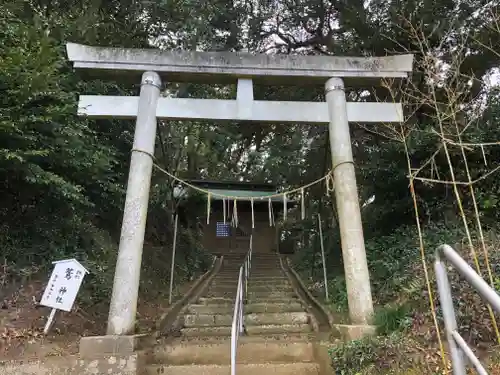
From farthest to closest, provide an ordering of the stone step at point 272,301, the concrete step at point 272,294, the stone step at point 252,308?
the concrete step at point 272,294
the stone step at point 272,301
the stone step at point 252,308

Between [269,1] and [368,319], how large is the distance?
8.80m

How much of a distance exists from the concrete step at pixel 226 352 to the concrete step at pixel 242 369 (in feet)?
0.80

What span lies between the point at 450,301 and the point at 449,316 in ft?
0.24

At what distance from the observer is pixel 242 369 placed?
4.85 metres

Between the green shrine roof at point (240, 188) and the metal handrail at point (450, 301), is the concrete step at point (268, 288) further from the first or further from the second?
the metal handrail at point (450, 301)

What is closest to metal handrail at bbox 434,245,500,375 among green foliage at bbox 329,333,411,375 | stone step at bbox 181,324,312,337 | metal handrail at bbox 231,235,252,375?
green foliage at bbox 329,333,411,375

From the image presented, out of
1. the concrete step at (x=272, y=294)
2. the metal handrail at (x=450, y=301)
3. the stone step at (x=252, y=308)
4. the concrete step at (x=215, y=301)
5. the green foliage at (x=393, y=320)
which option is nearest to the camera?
the metal handrail at (x=450, y=301)

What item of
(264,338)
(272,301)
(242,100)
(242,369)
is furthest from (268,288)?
(242,100)

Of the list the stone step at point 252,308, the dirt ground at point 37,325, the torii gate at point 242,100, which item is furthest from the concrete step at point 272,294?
the torii gate at point 242,100

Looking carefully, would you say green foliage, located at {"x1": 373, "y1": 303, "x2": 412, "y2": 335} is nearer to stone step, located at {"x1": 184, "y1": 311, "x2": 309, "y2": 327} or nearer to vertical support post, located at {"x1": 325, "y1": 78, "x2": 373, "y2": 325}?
vertical support post, located at {"x1": 325, "y1": 78, "x2": 373, "y2": 325}

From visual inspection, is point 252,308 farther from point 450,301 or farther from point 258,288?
point 450,301

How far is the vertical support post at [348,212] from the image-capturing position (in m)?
5.21

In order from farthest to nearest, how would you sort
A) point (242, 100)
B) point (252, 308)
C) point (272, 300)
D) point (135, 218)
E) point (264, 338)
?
1. point (272, 300)
2. point (252, 308)
3. point (242, 100)
4. point (264, 338)
5. point (135, 218)

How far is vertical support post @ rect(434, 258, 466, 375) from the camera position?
1850mm
